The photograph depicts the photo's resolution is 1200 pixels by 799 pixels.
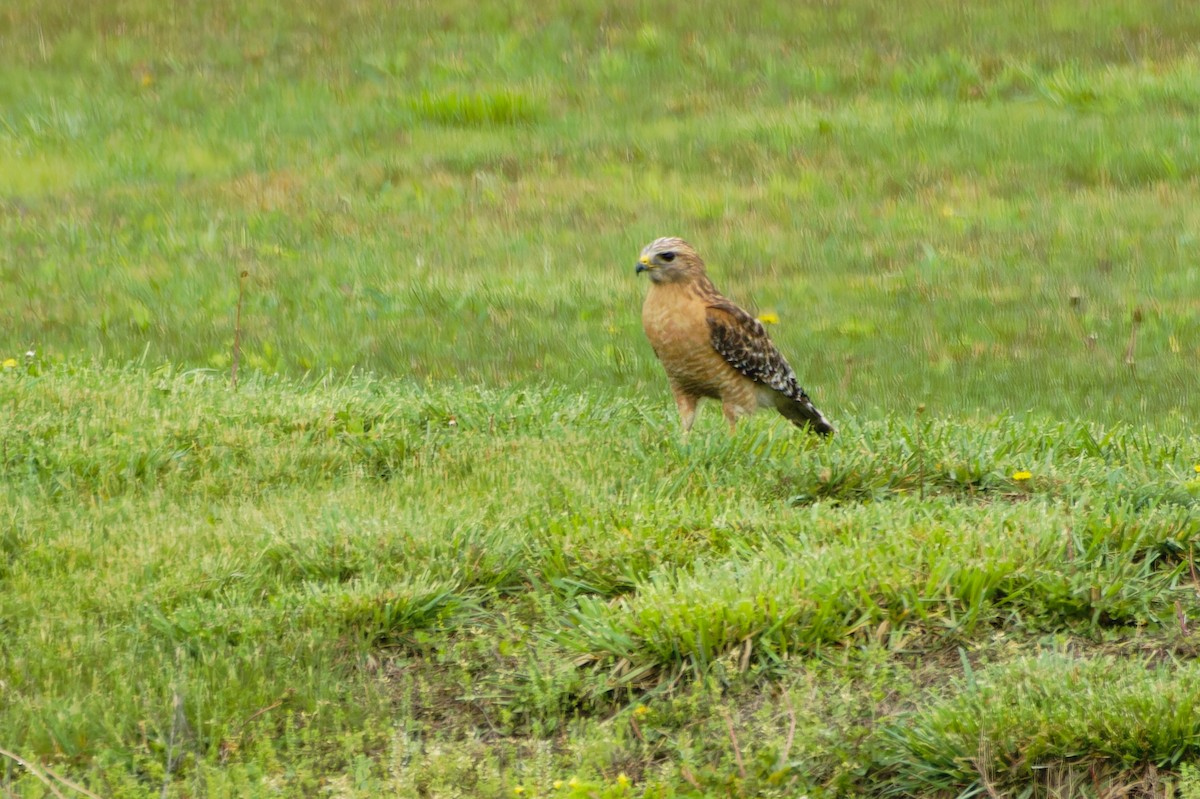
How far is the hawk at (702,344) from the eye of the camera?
7.90 m

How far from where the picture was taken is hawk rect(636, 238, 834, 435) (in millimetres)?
7902

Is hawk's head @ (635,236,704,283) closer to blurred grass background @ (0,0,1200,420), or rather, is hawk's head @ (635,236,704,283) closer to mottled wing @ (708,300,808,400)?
mottled wing @ (708,300,808,400)

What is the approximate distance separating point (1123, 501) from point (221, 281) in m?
7.46

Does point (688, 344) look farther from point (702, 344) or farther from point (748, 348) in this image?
point (748, 348)

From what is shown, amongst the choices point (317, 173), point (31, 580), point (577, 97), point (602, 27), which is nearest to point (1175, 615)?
point (31, 580)

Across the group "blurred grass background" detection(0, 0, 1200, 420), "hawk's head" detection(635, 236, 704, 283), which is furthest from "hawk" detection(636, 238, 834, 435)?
"blurred grass background" detection(0, 0, 1200, 420)

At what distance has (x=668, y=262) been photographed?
8.06m

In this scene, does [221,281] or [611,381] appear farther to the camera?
[221,281]

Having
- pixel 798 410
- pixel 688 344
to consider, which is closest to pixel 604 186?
pixel 798 410

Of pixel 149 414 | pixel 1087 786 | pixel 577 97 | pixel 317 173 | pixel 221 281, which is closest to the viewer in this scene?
pixel 1087 786

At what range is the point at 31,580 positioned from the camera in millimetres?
5895

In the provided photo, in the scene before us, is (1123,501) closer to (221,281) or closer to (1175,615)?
(1175,615)

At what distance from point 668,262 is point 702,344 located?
1.60ft

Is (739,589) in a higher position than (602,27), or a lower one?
lower
